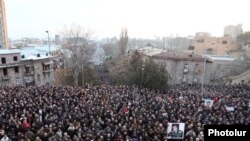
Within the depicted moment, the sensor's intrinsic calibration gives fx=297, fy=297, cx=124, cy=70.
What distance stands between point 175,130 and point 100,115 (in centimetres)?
443

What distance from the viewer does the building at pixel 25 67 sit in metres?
42.9

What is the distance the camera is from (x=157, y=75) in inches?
1297

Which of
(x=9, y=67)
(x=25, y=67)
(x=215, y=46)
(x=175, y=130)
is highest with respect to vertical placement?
(x=215, y=46)

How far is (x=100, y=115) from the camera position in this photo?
55.1 ft

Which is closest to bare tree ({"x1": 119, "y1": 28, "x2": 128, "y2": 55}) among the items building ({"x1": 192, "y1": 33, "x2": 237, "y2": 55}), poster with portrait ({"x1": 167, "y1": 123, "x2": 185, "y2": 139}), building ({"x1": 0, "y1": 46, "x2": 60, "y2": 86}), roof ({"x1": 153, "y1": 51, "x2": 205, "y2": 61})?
roof ({"x1": 153, "y1": 51, "x2": 205, "y2": 61})

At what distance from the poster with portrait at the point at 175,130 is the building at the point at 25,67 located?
3380 centimetres

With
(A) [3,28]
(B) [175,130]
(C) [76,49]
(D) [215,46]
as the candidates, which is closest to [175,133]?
(B) [175,130]

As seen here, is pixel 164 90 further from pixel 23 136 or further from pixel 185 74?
pixel 23 136

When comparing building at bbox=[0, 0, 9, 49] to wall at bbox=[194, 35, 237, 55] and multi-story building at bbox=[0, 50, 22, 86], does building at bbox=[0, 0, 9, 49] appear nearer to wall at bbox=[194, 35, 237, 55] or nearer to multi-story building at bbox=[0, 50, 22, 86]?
multi-story building at bbox=[0, 50, 22, 86]

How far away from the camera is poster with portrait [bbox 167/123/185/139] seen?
14555 millimetres

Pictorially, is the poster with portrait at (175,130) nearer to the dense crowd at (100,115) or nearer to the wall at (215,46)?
the dense crowd at (100,115)

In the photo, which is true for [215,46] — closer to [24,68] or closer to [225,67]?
[225,67]

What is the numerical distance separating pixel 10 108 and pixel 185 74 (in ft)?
119

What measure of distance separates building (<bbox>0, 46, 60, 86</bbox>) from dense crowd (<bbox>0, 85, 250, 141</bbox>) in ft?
75.9
